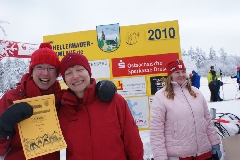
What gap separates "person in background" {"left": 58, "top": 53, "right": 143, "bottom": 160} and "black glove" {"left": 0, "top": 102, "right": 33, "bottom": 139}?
0.33 meters

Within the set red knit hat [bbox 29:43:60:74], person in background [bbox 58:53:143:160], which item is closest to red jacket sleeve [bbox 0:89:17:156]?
red knit hat [bbox 29:43:60:74]

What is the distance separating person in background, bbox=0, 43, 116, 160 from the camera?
1.77m

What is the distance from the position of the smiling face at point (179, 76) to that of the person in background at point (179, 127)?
11 cm

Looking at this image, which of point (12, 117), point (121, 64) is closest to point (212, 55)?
point (121, 64)

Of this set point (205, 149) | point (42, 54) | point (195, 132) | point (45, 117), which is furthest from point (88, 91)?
point (205, 149)

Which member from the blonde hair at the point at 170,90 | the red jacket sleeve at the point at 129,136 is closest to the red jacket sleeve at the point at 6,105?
the red jacket sleeve at the point at 129,136

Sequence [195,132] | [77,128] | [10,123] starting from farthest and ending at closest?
[195,132]
[77,128]
[10,123]

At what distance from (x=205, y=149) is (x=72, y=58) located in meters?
1.94

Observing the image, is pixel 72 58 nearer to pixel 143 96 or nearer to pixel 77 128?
pixel 77 128

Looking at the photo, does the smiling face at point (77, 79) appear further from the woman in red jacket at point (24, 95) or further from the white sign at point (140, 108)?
the white sign at point (140, 108)

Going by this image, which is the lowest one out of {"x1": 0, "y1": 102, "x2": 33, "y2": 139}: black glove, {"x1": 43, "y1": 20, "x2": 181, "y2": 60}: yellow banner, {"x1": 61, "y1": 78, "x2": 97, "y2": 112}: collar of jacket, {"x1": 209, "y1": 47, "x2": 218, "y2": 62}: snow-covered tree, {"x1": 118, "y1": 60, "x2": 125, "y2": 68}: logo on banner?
{"x1": 0, "y1": 102, "x2": 33, "y2": 139}: black glove

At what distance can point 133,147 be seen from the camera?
2023mm

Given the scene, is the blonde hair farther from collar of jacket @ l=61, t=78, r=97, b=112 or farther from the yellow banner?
the yellow banner

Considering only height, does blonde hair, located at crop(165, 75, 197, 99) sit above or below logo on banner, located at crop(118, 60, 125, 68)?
below
